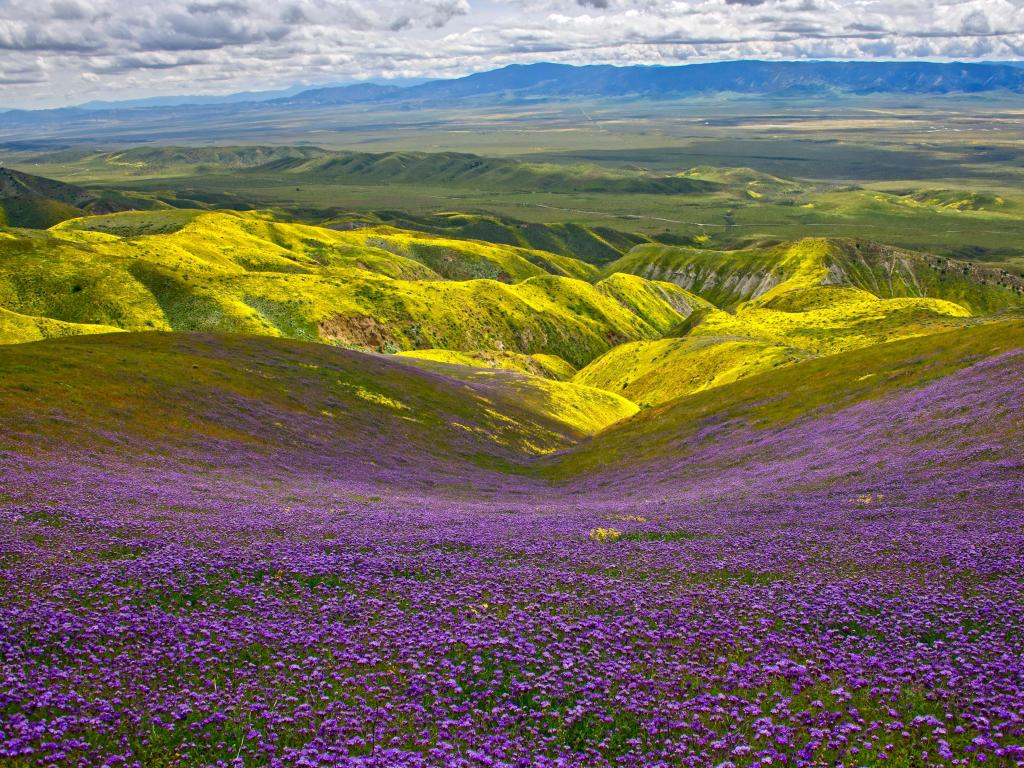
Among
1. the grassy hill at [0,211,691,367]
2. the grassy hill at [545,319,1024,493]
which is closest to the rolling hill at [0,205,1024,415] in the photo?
the grassy hill at [0,211,691,367]

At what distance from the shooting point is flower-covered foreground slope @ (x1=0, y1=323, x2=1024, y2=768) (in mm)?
11789

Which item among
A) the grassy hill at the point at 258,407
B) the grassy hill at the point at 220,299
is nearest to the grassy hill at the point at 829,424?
the grassy hill at the point at 258,407

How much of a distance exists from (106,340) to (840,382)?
256ft

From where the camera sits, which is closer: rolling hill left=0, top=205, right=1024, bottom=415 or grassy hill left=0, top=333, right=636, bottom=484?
grassy hill left=0, top=333, right=636, bottom=484

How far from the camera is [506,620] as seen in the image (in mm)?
17406

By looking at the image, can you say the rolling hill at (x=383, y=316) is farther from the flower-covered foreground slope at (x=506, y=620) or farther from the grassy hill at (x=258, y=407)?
the flower-covered foreground slope at (x=506, y=620)

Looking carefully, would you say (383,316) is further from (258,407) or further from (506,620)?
(506,620)

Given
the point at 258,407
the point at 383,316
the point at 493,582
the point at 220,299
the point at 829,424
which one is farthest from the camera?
the point at 383,316

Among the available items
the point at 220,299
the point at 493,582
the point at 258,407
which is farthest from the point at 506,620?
the point at 220,299

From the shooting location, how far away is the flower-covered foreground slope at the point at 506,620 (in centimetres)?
1179

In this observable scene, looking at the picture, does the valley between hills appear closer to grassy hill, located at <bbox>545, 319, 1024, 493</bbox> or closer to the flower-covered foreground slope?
the flower-covered foreground slope

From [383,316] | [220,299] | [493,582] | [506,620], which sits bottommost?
[383,316]

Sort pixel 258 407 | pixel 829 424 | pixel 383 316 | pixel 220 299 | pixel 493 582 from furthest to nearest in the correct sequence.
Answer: pixel 383 316, pixel 220 299, pixel 258 407, pixel 829 424, pixel 493 582

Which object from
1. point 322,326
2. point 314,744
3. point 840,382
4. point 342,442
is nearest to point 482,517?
point 314,744
